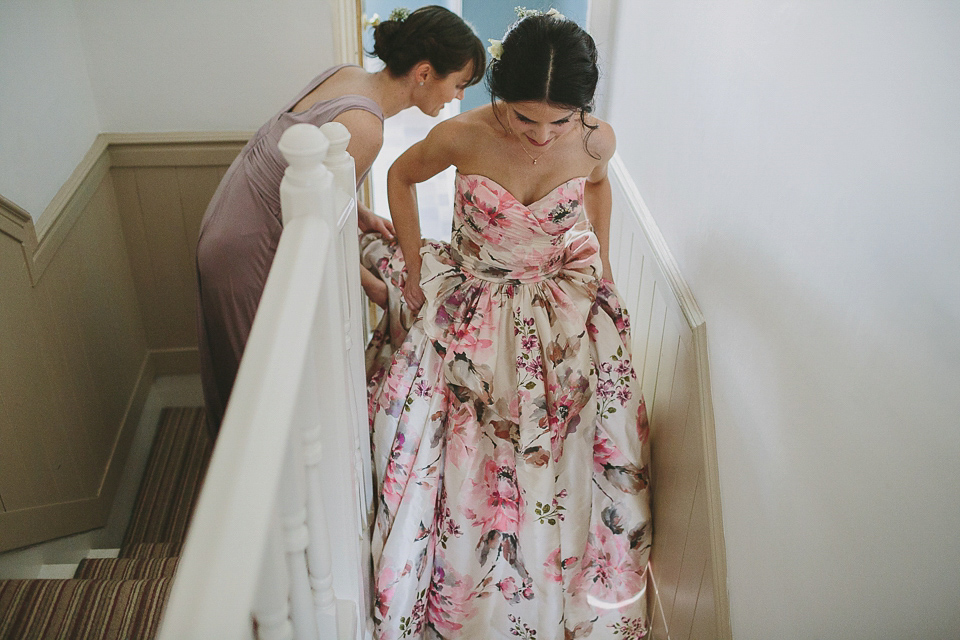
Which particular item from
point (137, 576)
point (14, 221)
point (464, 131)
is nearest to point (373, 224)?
point (464, 131)

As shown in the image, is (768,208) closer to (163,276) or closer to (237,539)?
(237,539)

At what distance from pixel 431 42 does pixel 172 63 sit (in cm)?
109

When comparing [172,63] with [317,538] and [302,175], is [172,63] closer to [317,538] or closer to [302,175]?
[302,175]

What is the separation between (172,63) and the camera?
253 cm

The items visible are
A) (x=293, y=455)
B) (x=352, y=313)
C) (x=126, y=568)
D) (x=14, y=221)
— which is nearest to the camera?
(x=293, y=455)

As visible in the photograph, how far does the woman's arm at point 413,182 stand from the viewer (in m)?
1.76

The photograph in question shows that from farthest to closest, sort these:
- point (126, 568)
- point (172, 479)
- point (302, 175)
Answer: point (172, 479), point (126, 568), point (302, 175)

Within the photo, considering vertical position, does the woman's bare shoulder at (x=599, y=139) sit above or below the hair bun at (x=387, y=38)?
below

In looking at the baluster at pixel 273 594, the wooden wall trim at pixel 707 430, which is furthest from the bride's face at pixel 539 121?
the baluster at pixel 273 594

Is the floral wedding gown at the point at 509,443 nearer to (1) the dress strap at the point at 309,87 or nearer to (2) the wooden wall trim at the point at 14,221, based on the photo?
(1) the dress strap at the point at 309,87

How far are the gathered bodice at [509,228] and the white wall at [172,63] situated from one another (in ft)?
3.61

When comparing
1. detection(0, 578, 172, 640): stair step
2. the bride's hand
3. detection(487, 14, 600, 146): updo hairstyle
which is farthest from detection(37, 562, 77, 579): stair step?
detection(487, 14, 600, 146): updo hairstyle

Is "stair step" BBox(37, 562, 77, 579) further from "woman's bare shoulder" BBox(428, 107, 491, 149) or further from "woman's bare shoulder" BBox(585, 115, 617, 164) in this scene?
"woman's bare shoulder" BBox(585, 115, 617, 164)

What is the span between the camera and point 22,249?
1.92 metres
